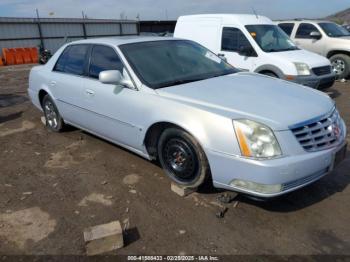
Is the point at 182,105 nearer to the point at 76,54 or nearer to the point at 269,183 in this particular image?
the point at 269,183

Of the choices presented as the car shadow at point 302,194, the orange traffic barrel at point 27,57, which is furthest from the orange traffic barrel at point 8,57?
the car shadow at point 302,194

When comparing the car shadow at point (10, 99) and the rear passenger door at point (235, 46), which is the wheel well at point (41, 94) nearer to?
the car shadow at point (10, 99)

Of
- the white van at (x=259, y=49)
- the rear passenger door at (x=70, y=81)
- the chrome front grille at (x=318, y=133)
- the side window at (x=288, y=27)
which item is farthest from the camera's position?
the side window at (x=288, y=27)

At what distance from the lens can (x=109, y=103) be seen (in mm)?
4129

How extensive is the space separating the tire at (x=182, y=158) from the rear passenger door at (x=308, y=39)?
336 inches

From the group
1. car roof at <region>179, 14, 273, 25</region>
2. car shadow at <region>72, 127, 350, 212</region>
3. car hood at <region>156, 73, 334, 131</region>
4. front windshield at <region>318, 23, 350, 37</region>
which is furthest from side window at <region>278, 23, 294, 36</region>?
car shadow at <region>72, 127, 350, 212</region>

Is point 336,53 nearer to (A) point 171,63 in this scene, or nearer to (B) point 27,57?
(A) point 171,63

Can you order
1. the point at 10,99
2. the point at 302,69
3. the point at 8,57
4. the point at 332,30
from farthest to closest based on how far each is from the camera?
1. the point at 8,57
2. the point at 332,30
3. the point at 10,99
4. the point at 302,69

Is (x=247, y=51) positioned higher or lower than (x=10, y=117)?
higher

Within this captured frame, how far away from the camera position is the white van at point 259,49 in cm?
704

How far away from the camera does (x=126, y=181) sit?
399 cm

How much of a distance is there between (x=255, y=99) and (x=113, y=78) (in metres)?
1.61

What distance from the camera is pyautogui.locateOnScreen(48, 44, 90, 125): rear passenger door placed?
4.75 metres

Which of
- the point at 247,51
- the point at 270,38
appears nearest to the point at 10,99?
the point at 247,51
